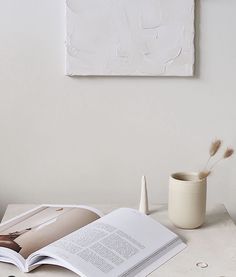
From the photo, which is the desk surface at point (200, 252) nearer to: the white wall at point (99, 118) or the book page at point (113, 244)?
the book page at point (113, 244)

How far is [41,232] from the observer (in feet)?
3.78

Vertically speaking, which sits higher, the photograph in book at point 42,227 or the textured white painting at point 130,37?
the textured white painting at point 130,37

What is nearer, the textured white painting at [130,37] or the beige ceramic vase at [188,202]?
the beige ceramic vase at [188,202]

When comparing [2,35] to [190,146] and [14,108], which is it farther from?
[190,146]

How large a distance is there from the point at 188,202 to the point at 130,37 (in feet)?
1.55

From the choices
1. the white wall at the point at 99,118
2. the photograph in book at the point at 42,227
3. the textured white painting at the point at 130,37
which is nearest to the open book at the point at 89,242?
the photograph in book at the point at 42,227

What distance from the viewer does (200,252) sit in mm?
1141

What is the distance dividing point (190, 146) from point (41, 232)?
0.54 m

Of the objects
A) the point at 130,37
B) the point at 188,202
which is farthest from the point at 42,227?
the point at 130,37

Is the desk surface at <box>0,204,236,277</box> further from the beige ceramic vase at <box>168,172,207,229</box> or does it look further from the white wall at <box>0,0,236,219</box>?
the white wall at <box>0,0,236,219</box>

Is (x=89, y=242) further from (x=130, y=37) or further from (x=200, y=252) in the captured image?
(x=130, y=37)

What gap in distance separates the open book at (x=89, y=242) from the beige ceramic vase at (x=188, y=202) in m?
0.07

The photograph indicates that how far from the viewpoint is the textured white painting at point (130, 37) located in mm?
1398

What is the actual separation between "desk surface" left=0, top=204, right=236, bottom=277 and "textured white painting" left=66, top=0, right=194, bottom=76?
38 cm
